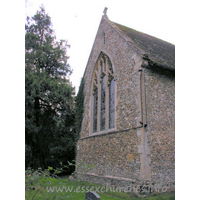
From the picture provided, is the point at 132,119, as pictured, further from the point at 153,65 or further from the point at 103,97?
the point at 103,97

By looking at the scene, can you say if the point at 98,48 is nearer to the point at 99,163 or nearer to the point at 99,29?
the point at 99,29

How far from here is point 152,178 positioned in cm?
716

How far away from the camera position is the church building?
7.53 meters

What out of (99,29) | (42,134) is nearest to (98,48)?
(99,29)

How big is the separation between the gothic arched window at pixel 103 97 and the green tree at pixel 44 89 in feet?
13.5

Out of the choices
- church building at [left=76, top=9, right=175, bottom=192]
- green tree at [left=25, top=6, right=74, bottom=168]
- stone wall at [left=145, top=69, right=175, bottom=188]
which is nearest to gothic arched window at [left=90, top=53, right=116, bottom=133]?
church building at [left=76, top=9, right=175, bottom=192]

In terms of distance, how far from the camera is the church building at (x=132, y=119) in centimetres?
753

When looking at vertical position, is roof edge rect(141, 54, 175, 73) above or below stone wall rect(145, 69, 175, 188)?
above

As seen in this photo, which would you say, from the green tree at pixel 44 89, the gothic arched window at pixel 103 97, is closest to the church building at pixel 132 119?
the gothic arched window at pixel 103 97

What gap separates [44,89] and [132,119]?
9.46 metres

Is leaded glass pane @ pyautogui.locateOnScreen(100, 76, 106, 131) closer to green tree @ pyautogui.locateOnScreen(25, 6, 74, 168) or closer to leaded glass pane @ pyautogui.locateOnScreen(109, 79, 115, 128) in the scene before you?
leaded glass pane @ pyautogui.locateOnScreen(109, 79, 115, 128)

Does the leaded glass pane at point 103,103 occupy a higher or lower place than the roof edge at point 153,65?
lower

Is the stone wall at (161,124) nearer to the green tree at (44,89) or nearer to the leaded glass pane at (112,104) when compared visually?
the leaded glass pane at (112,104)

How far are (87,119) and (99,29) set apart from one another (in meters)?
6.32
